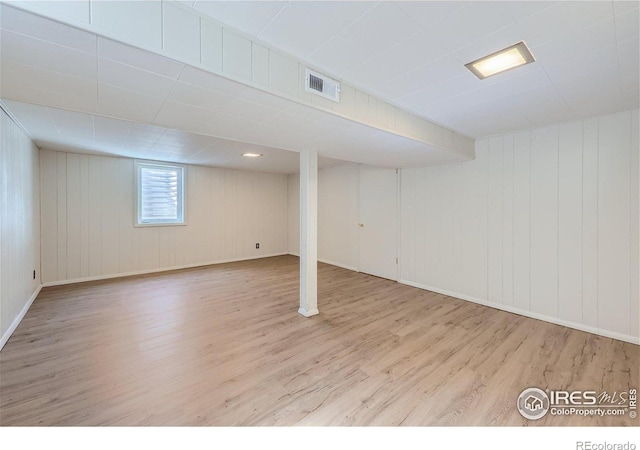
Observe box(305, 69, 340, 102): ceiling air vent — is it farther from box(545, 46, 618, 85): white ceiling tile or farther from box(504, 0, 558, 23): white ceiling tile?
box(545, 46, 618, 85): white ceiling tile

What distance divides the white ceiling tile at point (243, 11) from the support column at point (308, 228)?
179 cm

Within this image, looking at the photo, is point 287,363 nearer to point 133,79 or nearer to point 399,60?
point 133,79

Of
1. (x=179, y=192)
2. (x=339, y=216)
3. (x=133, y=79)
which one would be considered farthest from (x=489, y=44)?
(x=179, y=192)

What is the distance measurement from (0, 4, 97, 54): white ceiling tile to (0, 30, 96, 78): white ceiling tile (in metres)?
0.05

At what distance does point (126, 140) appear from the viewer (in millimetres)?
3734

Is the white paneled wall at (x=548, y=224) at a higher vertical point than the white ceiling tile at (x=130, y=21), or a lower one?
lower

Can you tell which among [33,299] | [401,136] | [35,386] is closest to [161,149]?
[33,299]

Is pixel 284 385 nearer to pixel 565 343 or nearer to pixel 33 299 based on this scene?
pixel 565 343

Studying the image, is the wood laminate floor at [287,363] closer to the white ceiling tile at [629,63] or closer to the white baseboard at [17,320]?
the white baseboard at [17,320]

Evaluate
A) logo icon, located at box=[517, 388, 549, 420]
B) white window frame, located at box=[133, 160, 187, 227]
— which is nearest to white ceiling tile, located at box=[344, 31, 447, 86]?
logo icon, located at box=[517, 388, 549, 420]

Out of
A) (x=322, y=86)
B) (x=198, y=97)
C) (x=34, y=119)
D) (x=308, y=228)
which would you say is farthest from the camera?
(x=308, y=228)

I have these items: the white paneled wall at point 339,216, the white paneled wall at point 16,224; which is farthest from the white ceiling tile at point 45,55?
the white paneled wall at point 339,216

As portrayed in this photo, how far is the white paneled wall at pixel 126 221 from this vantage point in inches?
177

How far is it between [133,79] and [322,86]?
1207 millimetres
